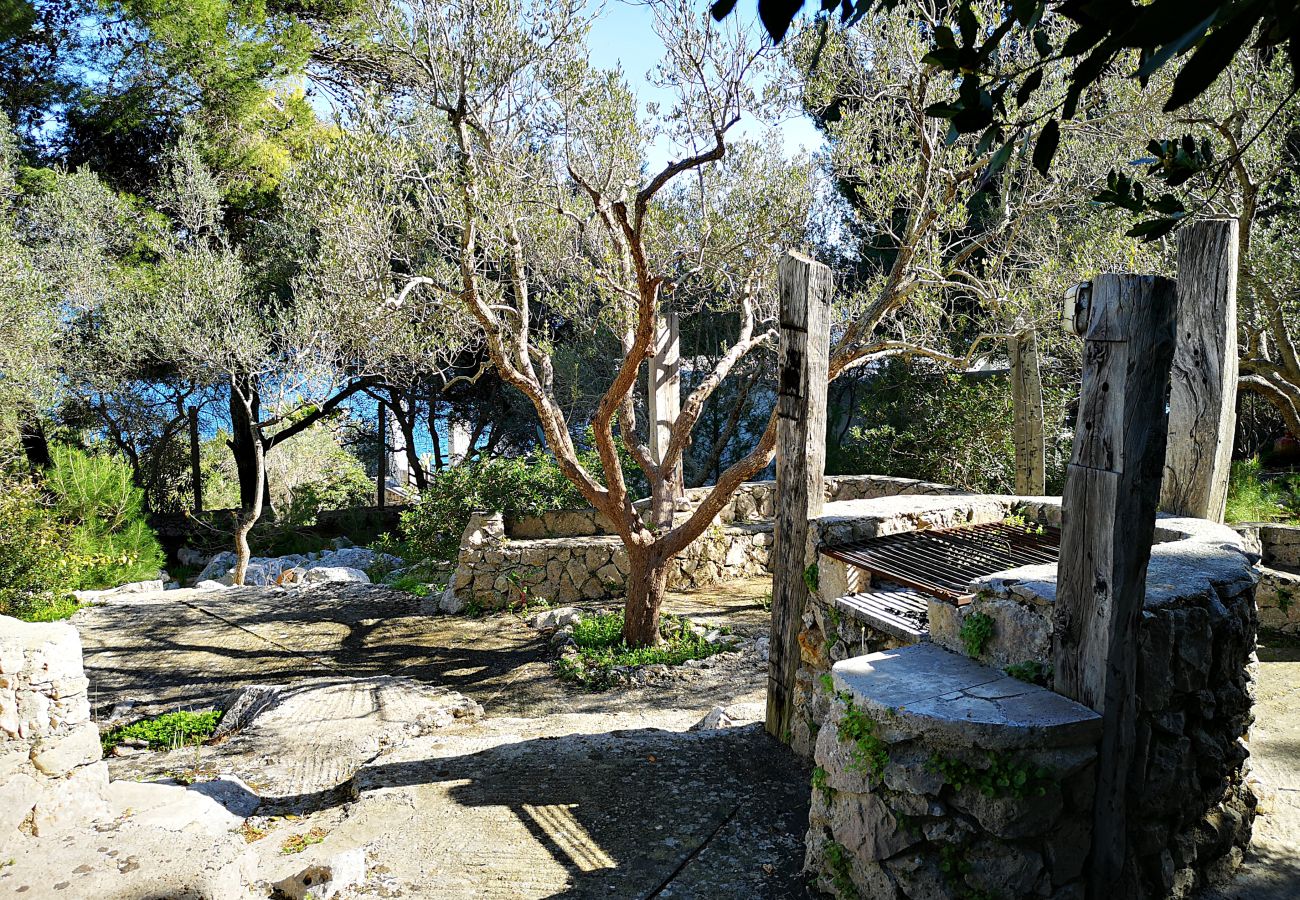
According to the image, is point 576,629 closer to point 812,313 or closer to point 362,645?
point 362,645

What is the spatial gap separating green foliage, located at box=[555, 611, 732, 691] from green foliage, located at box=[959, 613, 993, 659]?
433 cm

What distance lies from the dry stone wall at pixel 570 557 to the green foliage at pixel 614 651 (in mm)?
1697

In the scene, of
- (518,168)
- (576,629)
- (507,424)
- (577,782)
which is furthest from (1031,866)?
(507,424)

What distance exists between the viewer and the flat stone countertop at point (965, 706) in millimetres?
3119

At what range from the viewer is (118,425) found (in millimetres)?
15844

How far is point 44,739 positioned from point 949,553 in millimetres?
5135

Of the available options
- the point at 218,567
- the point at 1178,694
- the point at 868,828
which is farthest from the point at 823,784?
the point at 218,567

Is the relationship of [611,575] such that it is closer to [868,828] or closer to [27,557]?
[27,557]

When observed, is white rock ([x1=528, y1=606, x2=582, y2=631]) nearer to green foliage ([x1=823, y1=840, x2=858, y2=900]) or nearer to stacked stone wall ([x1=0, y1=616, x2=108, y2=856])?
stacked stone wall ([x1=0, y1=616, x2=108, y2=856])

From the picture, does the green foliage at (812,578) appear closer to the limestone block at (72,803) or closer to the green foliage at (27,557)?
the limestone block at (72,803)

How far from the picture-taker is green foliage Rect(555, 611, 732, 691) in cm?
777

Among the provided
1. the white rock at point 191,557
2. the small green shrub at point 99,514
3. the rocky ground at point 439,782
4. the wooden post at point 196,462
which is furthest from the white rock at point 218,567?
the rocky ground at point 439,782

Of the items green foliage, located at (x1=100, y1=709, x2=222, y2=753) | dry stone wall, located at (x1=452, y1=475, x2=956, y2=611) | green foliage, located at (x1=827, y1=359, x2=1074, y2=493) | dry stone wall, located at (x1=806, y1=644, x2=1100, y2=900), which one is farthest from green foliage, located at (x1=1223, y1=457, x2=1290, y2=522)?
green foliage, located at (x1=100, y1=709, x2=222, y2=753)

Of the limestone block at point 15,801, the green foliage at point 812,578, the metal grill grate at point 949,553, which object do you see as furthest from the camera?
the green foliage at point 812,578
